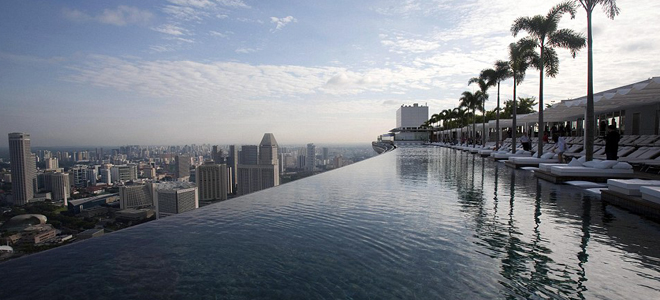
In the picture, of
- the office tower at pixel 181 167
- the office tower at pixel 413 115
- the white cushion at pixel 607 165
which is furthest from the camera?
the office tower at pixel 413 115

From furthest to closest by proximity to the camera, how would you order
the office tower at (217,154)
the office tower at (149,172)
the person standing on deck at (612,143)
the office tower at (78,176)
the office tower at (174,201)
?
the office tower at (217,154) < the office tower at (149,172) < the office tower at (78,176) < the person standing on deck at (612,143) < the office tower at (174,201)

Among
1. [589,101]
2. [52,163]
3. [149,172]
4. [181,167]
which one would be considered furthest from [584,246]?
[181,167]

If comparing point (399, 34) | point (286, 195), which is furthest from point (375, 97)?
point (286, 195)

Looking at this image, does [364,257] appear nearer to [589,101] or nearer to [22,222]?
[22,222]

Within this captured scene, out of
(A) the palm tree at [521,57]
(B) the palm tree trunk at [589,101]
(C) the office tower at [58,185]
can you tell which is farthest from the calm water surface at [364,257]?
(A) the palm tree at [521,57]

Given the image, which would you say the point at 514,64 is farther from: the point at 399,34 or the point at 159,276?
the point at 159,276

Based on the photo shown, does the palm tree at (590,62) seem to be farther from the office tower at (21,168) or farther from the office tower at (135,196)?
the office tower at (21,168)

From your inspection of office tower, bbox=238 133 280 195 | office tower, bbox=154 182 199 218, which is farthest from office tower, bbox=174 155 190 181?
office tower, bbox=154 182 199 218
